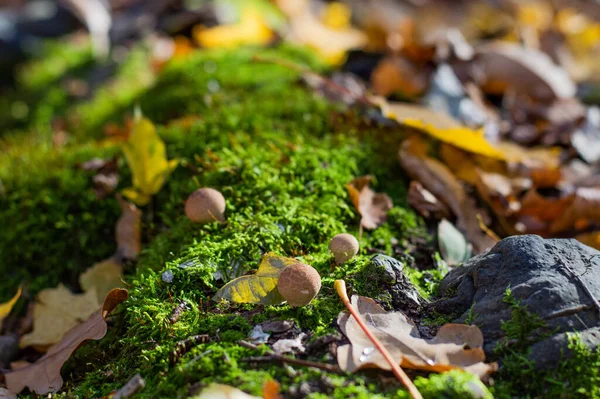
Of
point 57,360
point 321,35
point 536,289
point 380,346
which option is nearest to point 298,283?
point 380,346

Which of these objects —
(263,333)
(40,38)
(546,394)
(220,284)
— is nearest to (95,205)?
(220,284)

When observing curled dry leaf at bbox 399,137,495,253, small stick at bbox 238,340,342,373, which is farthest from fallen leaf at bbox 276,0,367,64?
small stick at bbox 238,340,342,373

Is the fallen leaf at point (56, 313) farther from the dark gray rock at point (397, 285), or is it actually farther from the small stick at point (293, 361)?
the dark gray rock at point (397, 285)

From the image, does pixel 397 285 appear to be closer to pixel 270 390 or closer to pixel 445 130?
pixel 270 390

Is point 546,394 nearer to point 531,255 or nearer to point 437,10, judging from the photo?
point 531,255

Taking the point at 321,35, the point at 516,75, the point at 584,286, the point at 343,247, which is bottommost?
the point at 321,35
